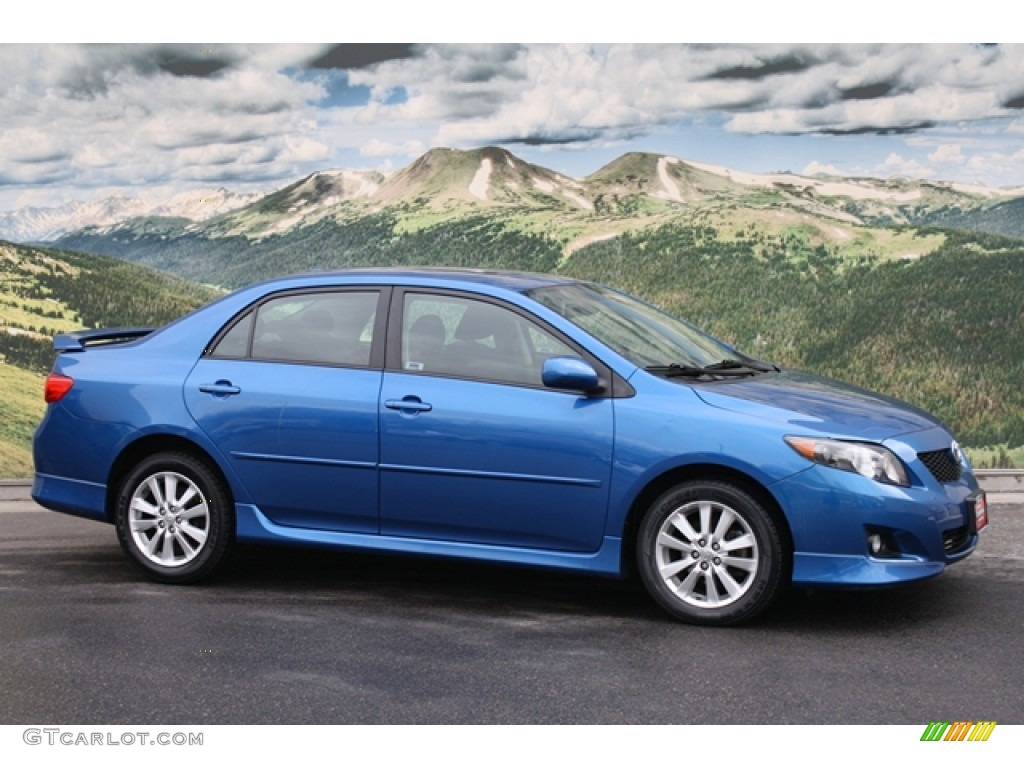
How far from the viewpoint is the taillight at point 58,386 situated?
772 centimetres

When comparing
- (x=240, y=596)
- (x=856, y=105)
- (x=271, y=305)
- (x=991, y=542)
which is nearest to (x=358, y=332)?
(x=271, y=305)

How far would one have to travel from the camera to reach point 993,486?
1061 cm

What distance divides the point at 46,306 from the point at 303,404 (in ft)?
19.6

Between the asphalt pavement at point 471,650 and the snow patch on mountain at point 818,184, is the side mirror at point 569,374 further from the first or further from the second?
the snow patch on mountain at point 818,184

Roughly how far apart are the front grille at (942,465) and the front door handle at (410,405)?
2165mm

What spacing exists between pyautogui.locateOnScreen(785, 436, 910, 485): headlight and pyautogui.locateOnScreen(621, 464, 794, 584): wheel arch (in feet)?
0.78

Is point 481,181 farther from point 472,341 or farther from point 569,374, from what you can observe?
point 569,374

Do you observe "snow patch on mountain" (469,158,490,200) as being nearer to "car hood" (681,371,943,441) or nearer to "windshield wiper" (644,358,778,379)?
"windshield wiper" (644,358,778,379)

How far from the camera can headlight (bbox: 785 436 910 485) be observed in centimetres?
634

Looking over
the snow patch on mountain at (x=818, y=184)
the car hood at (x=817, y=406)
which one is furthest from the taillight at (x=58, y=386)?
the snow patch on mountain at (x=818, y=184)

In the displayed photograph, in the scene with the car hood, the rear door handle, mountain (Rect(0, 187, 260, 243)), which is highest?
mountain (Rect(0, 187, 260, 243))

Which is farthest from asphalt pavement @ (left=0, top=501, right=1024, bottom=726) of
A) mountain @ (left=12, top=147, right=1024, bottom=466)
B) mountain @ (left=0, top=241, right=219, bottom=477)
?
mountain @ (left=12, top=147, right=1024, bottom=466)

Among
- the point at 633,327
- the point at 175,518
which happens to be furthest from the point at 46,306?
the point at 633,327

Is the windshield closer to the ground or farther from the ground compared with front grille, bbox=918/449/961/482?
A: farther from the ground
